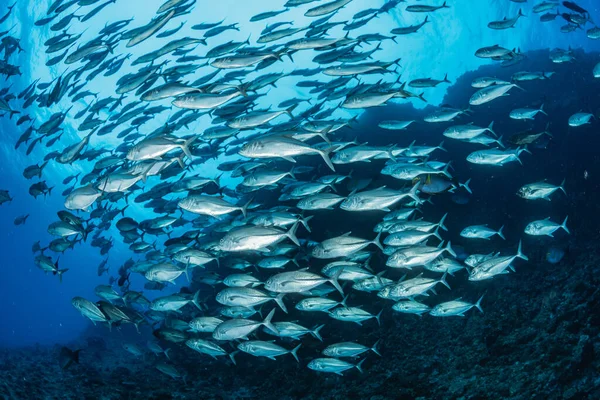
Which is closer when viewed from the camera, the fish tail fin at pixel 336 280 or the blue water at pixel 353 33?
the fish tail fin at pixel 336 280

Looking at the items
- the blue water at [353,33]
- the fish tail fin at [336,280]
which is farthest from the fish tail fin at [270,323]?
the blue water at [353,33]

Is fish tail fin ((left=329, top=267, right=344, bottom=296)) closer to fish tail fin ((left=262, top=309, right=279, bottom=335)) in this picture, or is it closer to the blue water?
fish tail fin ((left=262, top=309, right=279, bottom=335))

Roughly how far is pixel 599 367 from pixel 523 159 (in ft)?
37.4

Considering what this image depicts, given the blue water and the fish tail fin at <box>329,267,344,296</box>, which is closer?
the fish tail fin at <box>329,267,344,296</box>

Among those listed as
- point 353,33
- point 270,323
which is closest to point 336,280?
point 270,323

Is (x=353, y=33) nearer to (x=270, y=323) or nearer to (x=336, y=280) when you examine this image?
(x=336, y=280)

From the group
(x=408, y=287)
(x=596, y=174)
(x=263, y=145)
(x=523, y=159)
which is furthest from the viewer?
(x=523, y=159)

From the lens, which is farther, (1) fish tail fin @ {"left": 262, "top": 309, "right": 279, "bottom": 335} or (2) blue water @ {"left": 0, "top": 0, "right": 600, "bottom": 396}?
(2) blue water @ {"left": 0, "top": 0, "right": 600, "bottom": 396}

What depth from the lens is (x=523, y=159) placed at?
13.0 m

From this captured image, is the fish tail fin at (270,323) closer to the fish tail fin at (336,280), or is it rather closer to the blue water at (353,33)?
the fish tail fin at (336,280)

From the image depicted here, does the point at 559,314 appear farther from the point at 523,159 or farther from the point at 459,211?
the point at 523,159

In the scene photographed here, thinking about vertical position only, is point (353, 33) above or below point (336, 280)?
above

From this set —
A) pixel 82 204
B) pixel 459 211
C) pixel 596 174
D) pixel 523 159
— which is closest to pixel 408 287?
pixel 82 204

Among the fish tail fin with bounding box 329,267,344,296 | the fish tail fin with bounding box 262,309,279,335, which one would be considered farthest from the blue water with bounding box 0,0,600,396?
the fish tail fin with bounding box 262,309,279,335
